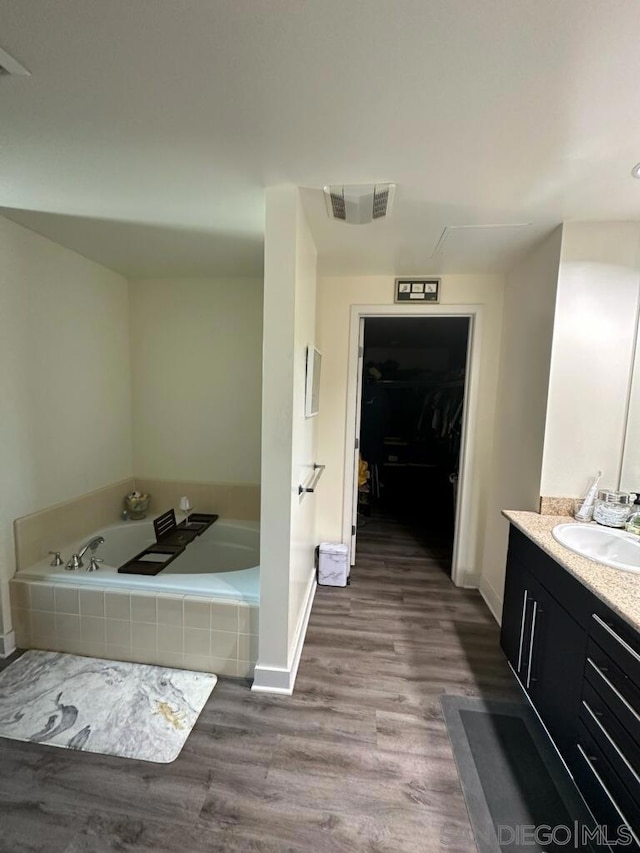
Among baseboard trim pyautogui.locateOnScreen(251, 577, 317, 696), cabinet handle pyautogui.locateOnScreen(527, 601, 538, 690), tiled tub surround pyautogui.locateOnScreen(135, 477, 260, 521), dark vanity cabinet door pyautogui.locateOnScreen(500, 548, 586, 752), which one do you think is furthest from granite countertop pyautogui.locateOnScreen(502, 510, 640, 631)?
tiled tub surround pyautogui.locateOnScreen(135, 477, 260, 521)

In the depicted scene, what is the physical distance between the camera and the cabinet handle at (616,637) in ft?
3.29

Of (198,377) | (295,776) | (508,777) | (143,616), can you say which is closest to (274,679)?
(295,776)

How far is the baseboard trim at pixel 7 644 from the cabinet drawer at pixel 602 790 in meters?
2.70

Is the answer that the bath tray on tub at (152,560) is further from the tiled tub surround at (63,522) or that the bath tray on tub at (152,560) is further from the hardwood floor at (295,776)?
the hardwood floor at (295,776)

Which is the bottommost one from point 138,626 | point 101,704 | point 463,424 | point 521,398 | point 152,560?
point 101,704

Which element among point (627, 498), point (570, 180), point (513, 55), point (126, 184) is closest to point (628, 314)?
point (570, 180)

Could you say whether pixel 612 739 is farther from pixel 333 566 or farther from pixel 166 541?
pixel 166 541

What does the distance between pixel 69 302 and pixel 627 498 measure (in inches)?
134

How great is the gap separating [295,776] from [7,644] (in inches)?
68.5

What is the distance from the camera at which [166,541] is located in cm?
251

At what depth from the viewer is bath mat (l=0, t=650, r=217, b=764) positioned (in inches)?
57.3

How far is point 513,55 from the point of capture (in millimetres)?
900

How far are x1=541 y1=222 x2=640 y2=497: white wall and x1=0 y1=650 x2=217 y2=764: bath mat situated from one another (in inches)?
82.0

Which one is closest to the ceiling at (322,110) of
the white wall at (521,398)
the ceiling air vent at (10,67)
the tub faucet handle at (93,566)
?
the ceiling air vent at (10,67)
